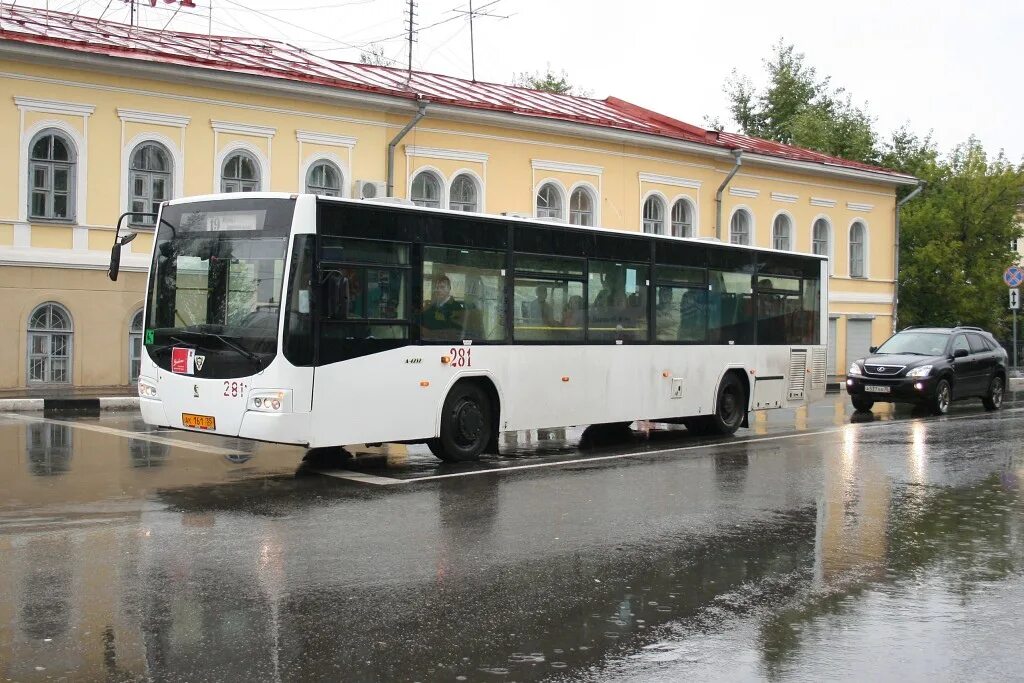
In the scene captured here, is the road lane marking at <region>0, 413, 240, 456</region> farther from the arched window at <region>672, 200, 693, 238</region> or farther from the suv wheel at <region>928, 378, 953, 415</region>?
the arched window at <region>672, 200, 693, 238</region>

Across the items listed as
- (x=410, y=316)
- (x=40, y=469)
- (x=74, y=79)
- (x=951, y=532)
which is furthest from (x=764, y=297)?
(x=74, y=79)

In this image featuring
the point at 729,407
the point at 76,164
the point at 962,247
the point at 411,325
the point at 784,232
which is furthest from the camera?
the point at 962,247

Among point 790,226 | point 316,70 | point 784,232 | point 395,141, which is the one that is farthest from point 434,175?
point 790,226

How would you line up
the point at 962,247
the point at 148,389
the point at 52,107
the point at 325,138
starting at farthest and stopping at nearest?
the point at 962,247 < the point at 325,138 < the point at 52,107 < the point at 148,389

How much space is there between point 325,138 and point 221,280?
57.8ft

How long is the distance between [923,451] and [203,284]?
925 centimetres

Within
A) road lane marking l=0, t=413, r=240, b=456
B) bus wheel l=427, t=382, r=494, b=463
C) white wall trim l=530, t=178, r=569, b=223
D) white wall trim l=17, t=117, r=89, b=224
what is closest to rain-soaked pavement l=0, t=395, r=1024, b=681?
road lane marking l=0, t=413, r=240, b=456

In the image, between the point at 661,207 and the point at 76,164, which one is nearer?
the point at 76,164

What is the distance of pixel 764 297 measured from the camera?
62.1ft

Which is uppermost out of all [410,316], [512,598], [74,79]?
[74,79]

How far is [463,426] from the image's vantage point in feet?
45.0

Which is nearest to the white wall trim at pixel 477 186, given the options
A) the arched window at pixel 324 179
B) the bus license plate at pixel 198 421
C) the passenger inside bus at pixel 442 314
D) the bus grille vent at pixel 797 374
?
the arched window at pixel 324 179

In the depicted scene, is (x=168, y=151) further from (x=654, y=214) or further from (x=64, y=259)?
(x=654, y=214)

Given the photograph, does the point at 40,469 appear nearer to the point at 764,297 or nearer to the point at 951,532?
the point at 951,532
